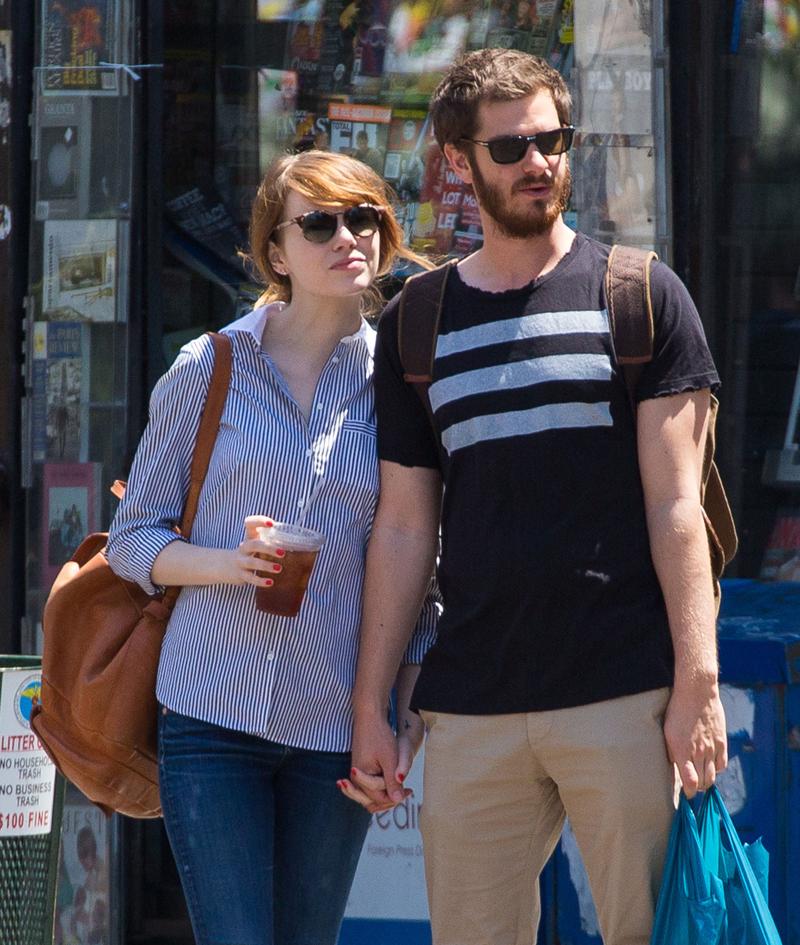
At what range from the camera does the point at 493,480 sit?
8.30 feet

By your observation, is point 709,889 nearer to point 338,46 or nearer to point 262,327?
point 262,327

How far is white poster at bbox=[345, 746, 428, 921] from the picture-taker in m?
4.09

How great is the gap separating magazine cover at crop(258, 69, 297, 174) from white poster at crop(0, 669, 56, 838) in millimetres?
1941

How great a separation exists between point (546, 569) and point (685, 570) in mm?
218

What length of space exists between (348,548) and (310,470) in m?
0.16

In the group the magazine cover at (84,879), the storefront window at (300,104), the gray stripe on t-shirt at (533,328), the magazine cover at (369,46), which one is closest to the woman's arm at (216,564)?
the gray stripe on t-shirt at (533,328)

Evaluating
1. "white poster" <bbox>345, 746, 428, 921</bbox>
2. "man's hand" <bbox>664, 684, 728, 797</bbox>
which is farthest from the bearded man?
"white poster" <bbox>345, 746, 428, 921</bbox>

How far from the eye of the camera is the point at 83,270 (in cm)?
454

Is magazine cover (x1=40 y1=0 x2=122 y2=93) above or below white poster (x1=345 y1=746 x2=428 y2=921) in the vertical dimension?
above

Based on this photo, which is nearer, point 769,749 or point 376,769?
point 376,769

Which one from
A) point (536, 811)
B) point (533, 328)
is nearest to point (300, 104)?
point (533, 328)

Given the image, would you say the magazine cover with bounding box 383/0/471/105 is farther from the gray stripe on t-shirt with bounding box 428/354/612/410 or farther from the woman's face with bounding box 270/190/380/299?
the gray stripe on t-shirt with bounding box 428/354/612/410

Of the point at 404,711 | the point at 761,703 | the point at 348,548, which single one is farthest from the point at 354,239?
the point at 761,703

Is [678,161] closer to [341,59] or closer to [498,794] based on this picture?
[341,59]
